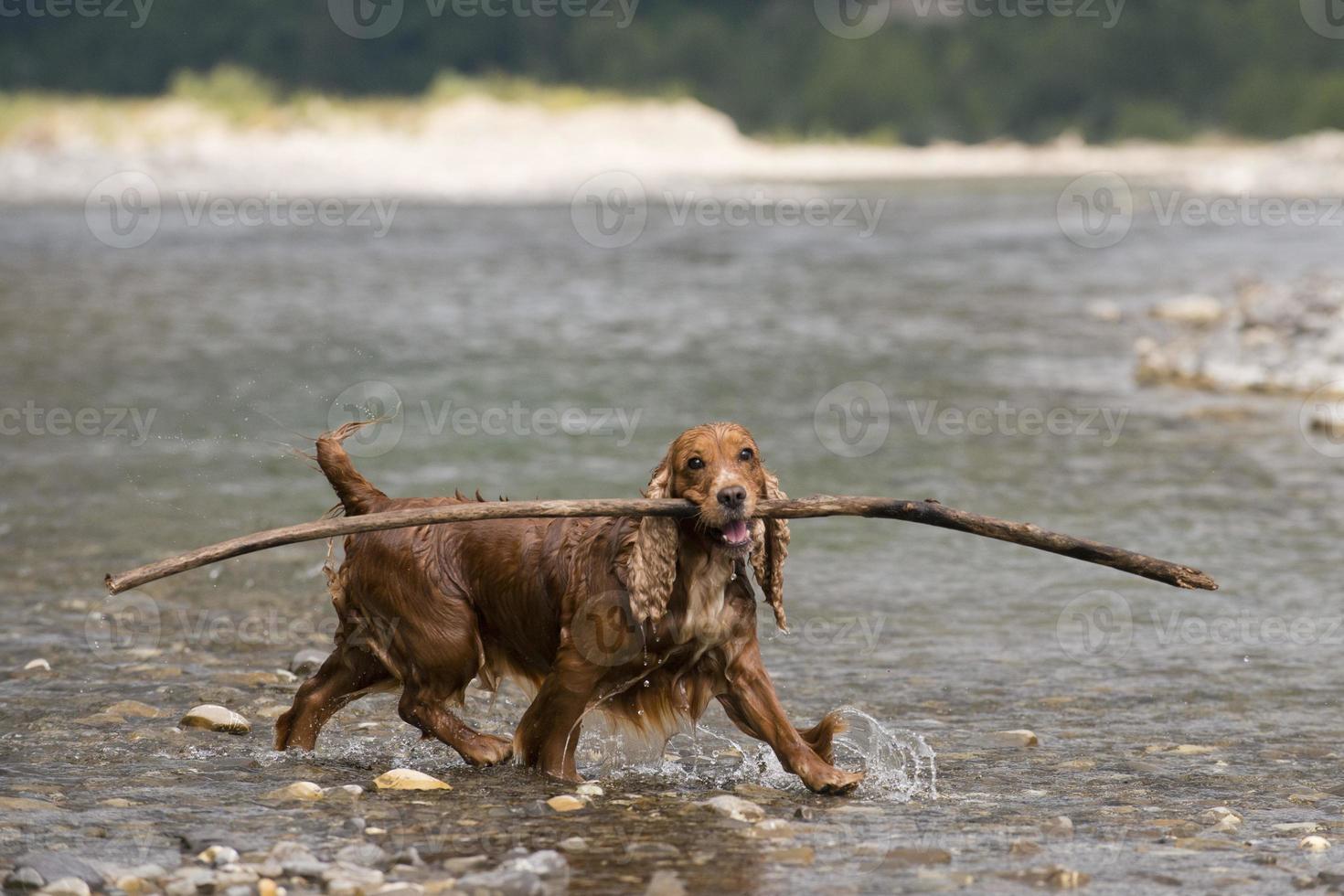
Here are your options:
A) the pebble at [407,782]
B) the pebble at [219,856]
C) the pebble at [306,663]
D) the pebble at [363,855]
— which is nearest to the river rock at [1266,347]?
the pebble at [306,663]

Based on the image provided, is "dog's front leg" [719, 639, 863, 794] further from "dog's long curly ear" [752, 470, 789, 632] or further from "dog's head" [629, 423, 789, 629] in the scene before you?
"dog's head" [629, 423, 789, 629]

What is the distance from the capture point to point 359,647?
575cm

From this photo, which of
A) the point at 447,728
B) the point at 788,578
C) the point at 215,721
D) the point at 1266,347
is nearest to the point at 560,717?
the point at 447,728

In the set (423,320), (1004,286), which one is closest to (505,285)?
(423,320)

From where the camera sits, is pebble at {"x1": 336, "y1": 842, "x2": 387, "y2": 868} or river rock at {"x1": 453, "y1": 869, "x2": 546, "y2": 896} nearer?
river rock at {"x1": 453, "y1": 869, "x2": 546, "y2": 896}

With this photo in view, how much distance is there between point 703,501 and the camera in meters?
5.14

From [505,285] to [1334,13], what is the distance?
7719cm

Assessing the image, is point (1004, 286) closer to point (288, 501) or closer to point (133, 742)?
point (288, 501)

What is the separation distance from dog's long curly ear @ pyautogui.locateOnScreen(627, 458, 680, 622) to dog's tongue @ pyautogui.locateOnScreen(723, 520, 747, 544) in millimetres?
174

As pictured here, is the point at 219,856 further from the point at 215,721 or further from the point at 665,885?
the point at 215,721

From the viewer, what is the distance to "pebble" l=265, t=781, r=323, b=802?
5133 mm

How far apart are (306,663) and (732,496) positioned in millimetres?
2539

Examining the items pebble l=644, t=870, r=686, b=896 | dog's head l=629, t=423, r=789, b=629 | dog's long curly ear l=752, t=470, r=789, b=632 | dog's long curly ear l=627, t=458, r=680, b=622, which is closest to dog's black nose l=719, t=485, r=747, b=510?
dog's head l=629, t=423, r=789, b=629

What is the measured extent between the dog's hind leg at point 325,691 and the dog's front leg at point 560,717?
570 millimetres
